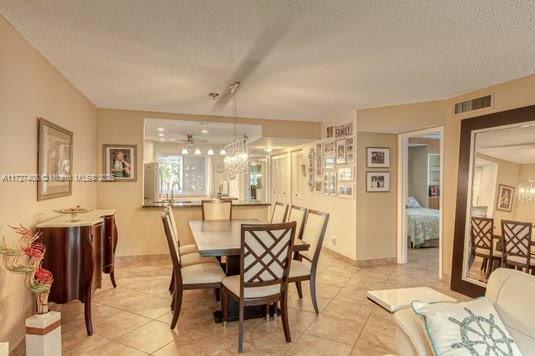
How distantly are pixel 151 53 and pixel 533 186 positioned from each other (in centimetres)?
377

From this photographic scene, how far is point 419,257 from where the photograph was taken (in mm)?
5492

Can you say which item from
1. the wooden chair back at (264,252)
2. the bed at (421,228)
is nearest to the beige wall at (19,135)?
the wooden chair back at (264,252)

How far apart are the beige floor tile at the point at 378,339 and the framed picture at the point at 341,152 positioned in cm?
281

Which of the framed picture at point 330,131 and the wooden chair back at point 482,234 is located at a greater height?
the framed picture at point 330,131

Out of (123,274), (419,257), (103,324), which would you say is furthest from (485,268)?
Result: (123,274)

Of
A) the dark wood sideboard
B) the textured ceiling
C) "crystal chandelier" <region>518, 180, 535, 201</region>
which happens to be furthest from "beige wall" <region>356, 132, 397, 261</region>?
the dark wood sideboard

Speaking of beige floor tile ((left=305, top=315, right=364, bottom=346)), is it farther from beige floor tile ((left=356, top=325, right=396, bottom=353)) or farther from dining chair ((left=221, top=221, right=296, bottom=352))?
dining chair ((left=221, top=221, right=296, bottom=352))

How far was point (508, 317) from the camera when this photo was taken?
1514 mm

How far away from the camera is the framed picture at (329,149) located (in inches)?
217

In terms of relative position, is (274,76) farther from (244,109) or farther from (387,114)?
(387,114)

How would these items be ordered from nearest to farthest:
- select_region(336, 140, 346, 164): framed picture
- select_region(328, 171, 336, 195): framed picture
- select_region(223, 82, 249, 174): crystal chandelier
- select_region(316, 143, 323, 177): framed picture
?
select_region(223, 82, 249, 174): crystal chandelier → select_region(336, 140, 346, 164): framed picture → select_region(328, 171, 336, 195): framed picture → select_region(316, 143, 323, 177): framed picture

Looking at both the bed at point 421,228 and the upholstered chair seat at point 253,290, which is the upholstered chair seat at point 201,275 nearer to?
the upholstered chair seat at point 253,290

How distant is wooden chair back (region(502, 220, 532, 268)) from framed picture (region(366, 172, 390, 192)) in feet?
5.74

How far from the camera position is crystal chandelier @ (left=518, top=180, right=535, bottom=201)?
3.19m
